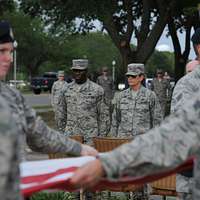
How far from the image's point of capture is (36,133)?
409cm

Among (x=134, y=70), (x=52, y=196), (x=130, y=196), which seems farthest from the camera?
(x=134, y=70)

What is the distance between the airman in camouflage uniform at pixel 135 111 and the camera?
30.5 ft

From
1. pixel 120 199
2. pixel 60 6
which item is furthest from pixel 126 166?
pixel 60 6

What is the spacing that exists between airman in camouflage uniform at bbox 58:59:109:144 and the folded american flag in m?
5.79

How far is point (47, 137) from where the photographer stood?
163 inches

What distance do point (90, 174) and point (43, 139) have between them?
993 mm

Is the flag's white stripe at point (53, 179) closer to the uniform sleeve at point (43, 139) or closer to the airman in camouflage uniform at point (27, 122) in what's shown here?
the airman in camouflage uniform at point (27, 122)

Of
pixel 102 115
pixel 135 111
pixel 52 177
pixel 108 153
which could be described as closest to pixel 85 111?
pixel 102 115

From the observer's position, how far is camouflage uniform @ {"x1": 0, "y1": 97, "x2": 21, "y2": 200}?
272 cm

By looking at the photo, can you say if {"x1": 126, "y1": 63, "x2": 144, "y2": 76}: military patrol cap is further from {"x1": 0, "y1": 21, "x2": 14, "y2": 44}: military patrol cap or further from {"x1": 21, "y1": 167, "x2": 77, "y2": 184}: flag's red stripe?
{"x1": 21, "y1": 167, "x2": 77, "y2": 184}: flag's red stripe

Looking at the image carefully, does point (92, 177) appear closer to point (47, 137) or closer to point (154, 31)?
point (47, 137)

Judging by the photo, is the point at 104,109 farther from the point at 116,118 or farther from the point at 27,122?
the point at 27,122

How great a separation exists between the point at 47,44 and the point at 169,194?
279ft

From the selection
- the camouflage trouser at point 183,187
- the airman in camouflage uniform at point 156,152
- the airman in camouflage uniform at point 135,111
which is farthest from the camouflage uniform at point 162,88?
the airman in camouflage uniform at point 156,152
